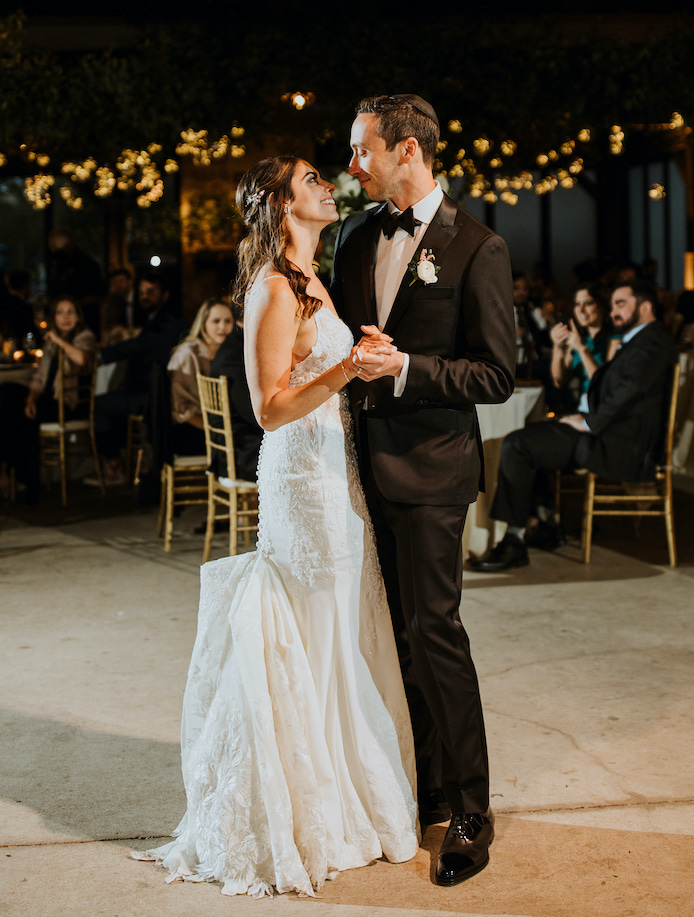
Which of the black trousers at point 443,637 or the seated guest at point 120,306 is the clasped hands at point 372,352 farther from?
the seated guest at point 120,306

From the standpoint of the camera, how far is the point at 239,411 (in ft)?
17.5

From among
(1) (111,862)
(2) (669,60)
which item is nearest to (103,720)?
(1) (111,862)

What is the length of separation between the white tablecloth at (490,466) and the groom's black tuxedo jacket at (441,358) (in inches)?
119

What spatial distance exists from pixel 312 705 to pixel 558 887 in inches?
27.4

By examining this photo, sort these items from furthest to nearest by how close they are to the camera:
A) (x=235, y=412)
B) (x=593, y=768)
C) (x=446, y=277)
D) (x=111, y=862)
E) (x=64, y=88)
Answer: (x=64, y=88), (x=235, y=412), (x=593, y=768), (x=111, y=862), (x=446, y=277)

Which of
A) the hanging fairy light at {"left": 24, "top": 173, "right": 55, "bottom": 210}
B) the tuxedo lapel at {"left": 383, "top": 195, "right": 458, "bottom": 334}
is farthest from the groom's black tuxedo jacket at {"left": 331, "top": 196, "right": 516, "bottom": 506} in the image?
the hanging fairy light at {"left": 24, "top": 173, "right": 55, "bottom": 210}

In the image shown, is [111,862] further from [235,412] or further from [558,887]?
[235,412]

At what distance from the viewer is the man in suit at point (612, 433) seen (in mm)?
5340

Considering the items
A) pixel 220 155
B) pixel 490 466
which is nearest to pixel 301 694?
pixel 490 466

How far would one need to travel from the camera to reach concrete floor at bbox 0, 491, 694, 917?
2.39 metres

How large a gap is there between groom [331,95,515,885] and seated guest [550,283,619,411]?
366 centimetres

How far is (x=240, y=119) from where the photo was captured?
9438 mm

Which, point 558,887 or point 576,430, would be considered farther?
point 576,430

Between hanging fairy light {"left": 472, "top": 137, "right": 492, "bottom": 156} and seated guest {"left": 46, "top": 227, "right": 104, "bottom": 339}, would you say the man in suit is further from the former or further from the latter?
seated guest {"left": 46, "top": 227, "right": 104, "bottom": 339}
